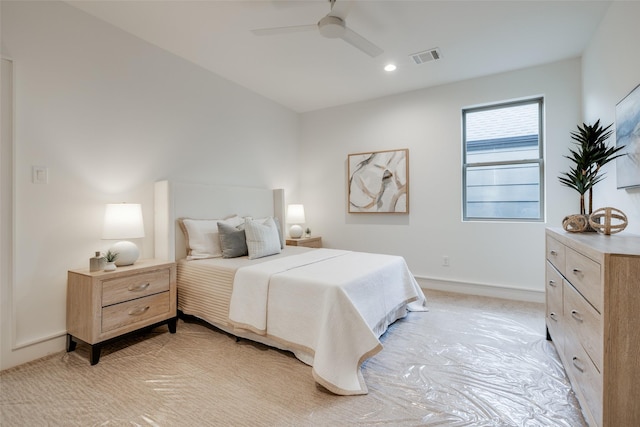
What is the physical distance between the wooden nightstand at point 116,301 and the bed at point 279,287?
29 cm

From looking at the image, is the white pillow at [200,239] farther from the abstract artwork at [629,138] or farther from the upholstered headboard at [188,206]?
the abstract artwork at [629,138]

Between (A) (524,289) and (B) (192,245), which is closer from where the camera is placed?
(B) (192,245)

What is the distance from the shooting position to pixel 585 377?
4.70 ft

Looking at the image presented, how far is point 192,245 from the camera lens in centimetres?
302

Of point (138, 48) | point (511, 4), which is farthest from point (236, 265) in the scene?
point (511, 4)

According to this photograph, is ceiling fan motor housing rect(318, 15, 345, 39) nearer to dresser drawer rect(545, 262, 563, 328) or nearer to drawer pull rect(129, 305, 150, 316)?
dresser drawer rect(545, 262, 563, 328)

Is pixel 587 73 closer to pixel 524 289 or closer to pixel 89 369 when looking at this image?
pixel 524 289

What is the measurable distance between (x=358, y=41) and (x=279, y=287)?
200cm

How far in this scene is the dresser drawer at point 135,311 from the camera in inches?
86.7

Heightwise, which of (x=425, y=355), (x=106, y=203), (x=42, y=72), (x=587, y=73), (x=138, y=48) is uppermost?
(x=138, y=48)

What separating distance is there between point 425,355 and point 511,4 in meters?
2.82

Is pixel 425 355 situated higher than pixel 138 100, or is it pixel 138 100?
pixel 138 100

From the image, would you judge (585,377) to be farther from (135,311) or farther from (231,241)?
(135,311)

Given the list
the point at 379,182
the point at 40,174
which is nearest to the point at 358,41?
the point at 379,182
